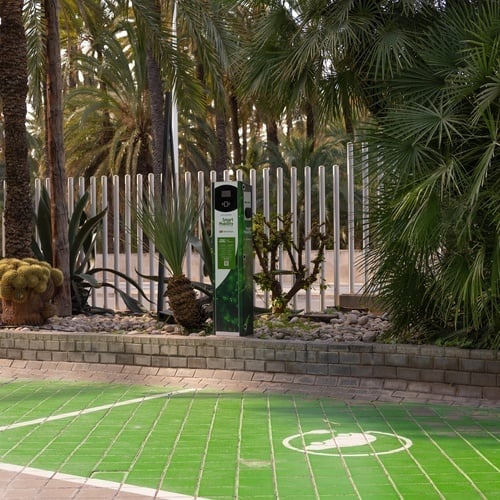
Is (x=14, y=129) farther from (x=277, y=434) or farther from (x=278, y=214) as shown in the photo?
(x=277, y=434)

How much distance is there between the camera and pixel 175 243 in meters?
12.0

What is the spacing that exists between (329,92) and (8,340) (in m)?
5.02

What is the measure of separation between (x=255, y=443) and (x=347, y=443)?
2.29 ft

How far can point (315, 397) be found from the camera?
992 cm

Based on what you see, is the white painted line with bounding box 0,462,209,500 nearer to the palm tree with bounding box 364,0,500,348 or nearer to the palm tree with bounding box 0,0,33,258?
the palm tree with bounding box 364,0,500,348

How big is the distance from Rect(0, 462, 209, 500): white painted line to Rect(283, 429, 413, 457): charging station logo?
1.51 m

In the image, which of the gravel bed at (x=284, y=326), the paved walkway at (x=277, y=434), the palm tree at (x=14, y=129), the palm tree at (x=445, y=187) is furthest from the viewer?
the palm tree at (x=14, y=129)

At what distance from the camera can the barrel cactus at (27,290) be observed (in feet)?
42.0

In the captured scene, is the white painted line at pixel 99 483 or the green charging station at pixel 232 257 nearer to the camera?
the white painted line at pixel 99 483

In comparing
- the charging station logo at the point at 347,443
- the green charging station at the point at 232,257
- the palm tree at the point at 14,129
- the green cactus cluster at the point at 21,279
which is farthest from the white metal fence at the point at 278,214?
the charging station logo at the point at 347,443

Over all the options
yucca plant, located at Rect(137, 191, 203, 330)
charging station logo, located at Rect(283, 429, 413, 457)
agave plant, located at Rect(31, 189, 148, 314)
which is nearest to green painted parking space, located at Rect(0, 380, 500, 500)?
charging station logo, located at Rect(283, 429, 413, 457)

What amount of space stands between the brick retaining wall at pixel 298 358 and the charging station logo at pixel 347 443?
197 centimetres

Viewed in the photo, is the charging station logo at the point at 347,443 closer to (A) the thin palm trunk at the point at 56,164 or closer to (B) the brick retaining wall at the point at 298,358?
(B) the brick retaining wall at the point at 298,358

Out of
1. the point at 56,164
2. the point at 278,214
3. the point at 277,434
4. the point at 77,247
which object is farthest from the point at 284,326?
the point at 56,164
